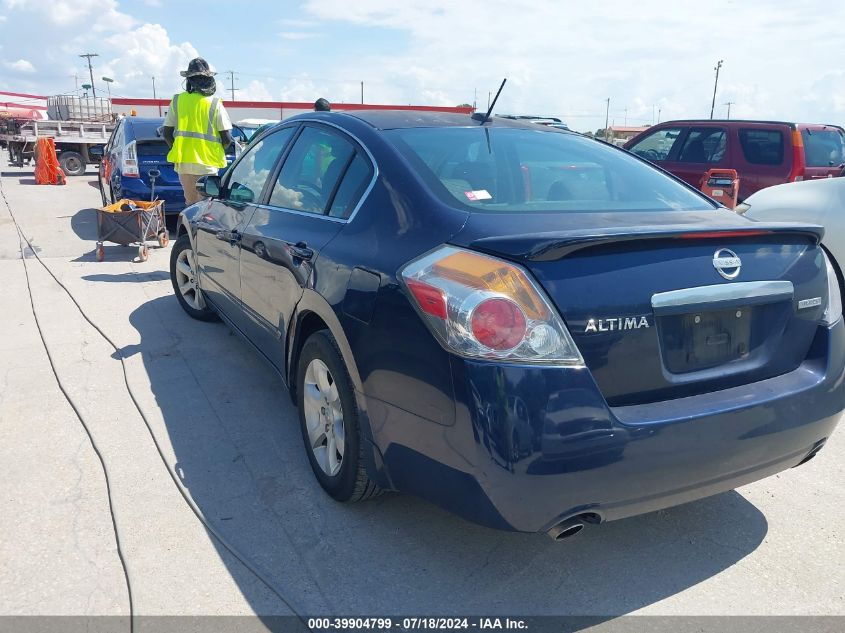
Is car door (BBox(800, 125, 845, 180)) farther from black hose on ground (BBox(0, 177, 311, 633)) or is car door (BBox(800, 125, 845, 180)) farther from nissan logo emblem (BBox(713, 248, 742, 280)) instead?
black hose on ground (BBox(0, 177, 311, 633))

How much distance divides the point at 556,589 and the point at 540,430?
2.67 ft

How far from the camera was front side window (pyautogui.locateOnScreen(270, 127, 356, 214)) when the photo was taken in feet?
10.6

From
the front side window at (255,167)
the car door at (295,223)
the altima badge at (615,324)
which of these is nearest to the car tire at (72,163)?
the front side window at (255,167)

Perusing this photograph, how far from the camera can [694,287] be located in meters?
2.28

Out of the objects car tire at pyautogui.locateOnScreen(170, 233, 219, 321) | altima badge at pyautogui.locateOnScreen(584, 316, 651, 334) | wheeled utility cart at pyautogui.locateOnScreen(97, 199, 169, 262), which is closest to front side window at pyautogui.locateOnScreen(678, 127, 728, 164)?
wheeled utility cart at pyautogui.locateOnScreen(97, 199, 169, 262)

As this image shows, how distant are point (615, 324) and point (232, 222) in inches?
111

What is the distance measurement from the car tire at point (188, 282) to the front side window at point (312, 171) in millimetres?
1916

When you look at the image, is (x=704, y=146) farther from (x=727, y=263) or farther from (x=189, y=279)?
(x=727, y=263)

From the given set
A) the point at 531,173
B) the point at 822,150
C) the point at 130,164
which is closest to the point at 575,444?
the point at 531,173

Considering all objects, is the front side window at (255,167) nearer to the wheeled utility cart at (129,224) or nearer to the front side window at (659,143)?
the wheeled utility cart at (129,224)

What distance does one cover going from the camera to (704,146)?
33.2ft

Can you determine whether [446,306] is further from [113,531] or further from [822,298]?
[113,531]

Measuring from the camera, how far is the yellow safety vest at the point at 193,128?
23.8 feet

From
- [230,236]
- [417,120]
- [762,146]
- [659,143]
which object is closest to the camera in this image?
[417,120]
